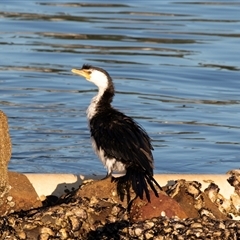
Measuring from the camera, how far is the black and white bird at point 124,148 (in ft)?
22.2

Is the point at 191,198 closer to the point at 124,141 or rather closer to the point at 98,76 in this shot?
the point at 124,141

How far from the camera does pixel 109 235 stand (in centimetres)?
613

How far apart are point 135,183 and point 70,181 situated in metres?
0.72

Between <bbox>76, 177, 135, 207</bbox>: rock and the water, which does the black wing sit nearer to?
<bbox>76, 177, 135, 207</bbox>: rock

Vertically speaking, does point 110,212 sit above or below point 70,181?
above

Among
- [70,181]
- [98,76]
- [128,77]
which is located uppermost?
[98,76]

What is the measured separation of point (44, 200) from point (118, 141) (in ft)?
2.33

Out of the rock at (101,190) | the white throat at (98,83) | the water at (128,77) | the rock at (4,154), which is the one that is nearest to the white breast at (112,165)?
the rock at (101,190)

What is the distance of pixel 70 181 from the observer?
7.21 meters

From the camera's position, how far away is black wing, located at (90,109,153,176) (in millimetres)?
6953

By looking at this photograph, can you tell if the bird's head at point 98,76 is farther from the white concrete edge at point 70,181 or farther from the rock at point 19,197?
the rock at point 19,197

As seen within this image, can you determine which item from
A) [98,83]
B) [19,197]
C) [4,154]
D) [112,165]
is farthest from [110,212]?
[98,83]

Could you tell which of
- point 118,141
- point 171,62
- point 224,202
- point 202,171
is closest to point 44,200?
point 118,141

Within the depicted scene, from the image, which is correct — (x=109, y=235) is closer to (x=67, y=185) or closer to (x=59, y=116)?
(x=67, y=185)
